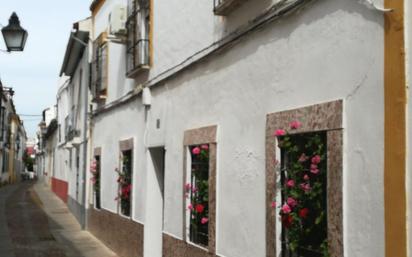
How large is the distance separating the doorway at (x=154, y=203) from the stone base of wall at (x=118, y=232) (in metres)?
0.31

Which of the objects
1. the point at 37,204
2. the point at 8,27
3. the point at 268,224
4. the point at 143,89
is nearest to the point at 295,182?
the point at 268,224

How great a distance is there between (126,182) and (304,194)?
6.71 metres

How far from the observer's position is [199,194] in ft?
24.0

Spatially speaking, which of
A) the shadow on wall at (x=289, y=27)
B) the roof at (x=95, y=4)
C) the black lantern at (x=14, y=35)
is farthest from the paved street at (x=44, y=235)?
the shadow on wall at (x=289, y=27)

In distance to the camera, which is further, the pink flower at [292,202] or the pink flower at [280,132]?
the pink flower at [280,132]

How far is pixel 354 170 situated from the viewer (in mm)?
4328

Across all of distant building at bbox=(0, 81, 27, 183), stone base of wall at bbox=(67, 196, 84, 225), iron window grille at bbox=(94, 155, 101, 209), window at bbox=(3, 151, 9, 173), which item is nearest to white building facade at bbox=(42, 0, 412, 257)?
iron window grille at bbox=(94, 155, 101, 209)

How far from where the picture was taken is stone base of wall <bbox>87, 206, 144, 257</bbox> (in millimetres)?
10141

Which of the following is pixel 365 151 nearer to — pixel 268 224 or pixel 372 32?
pixel 372 32

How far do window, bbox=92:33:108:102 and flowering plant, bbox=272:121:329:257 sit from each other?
29.8 ft

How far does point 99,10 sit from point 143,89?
592cm

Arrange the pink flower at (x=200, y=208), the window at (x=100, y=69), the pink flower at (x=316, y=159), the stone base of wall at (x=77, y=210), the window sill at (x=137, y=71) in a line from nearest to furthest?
1. the pink flower at (x=316, y=159)
2. the pink flower at (x=200, y=208)
3. the window sill at (x=137, y=71)
4. the window at (x=100, y=69)
5. the stone base of wall at (x=77, y=210)

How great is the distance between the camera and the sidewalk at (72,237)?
12.3m

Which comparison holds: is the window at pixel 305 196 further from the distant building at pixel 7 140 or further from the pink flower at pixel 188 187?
the distant building at pixel 7 140
